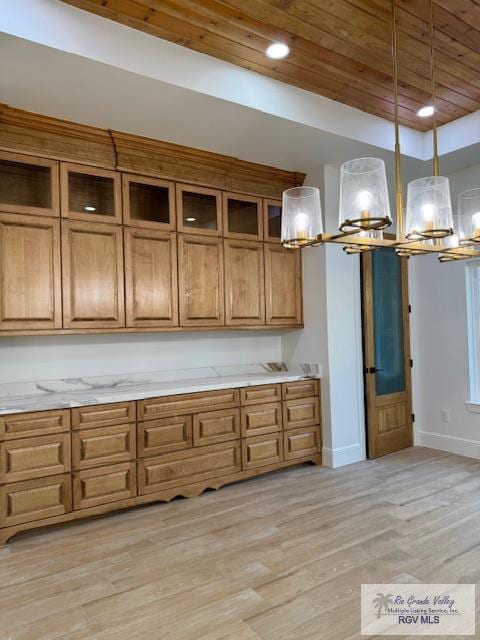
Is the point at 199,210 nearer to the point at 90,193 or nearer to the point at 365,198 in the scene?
the point at 90,193

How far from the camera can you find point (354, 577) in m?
2.27

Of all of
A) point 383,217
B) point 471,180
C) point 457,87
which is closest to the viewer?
point 383,217

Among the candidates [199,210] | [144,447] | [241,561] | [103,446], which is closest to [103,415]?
[103,446]

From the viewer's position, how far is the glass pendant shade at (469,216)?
234 cm

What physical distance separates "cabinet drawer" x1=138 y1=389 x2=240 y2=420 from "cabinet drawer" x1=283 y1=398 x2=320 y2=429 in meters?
0.56

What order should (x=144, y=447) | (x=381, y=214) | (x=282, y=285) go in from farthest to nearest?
(x=282, y=285)
(x=144, y=447)
(x=381, y=214)

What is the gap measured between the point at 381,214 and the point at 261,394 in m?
2.22

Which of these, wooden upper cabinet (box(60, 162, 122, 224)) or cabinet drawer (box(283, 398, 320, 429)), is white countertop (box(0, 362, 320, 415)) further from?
wooden upper cabinet (box(60, 162, 122, 224))

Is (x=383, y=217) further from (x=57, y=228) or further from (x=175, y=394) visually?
(x=57, y=228)

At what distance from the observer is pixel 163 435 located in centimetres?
331

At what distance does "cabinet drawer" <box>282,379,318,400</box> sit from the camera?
156 inches

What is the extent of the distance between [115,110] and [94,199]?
27.0 inches

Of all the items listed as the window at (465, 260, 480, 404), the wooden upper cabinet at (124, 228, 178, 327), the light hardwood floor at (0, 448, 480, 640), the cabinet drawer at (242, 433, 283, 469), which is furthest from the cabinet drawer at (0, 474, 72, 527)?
the window at (465, 260, 480, 404)

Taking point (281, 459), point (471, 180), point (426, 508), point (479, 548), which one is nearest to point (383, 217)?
point (479, 548)
